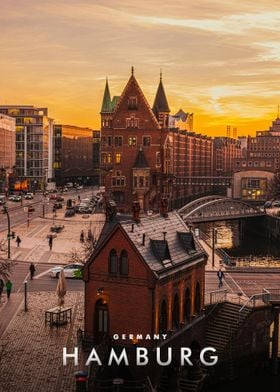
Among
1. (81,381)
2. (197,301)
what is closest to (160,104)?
(197,301)

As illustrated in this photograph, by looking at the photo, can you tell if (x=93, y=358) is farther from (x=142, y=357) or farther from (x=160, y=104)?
(x=160, y=104)

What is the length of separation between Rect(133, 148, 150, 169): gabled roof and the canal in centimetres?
1612

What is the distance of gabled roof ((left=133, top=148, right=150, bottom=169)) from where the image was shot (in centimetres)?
Answer: 11100

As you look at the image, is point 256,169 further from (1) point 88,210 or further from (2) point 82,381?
(2) point 82,381

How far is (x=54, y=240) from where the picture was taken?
271 feet

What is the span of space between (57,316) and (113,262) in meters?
7.38

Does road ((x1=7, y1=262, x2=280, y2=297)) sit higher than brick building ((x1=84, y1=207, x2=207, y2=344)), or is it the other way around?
brick building ((x1=84, y1=207, x2=207, y2=344))

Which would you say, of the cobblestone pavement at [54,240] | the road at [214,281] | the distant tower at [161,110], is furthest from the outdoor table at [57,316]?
the distant tower at [161,110]

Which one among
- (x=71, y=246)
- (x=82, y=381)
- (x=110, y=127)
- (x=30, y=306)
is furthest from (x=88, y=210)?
(x=82, y=381)

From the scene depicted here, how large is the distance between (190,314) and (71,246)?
40.2 metres

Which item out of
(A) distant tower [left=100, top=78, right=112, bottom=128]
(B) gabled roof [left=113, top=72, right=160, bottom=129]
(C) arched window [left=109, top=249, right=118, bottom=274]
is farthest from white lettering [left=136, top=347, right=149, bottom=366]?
(A) distant tower [left=100, top=78, right=112, bottom=128]

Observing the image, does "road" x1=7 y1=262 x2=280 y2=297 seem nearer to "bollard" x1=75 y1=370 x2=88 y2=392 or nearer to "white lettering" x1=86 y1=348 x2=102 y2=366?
"white lettering" x1=86 y1=348 x2=102 y2=366

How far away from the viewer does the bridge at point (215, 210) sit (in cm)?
10806

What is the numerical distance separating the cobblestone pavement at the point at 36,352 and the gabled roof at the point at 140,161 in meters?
66.8
